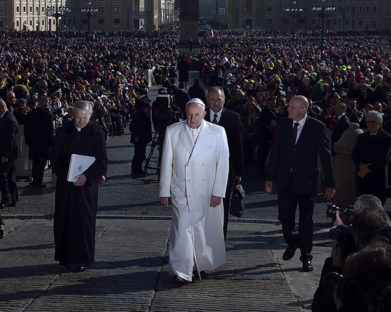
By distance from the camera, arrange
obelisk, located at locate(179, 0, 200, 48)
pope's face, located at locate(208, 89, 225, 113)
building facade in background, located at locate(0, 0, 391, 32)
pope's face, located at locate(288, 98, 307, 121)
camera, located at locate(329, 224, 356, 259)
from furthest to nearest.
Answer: building facade in background, located at locate(0, 0, 391, 32)
obelisk, located at locate(179, 0, 200, 48)
pope's face, located at locate(208, 89, 225, 113)
pope's face, located at locate(288, 98, 307, 121)
camera, located at locate(329, 224, 356, 259)

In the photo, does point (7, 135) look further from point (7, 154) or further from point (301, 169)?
point (301, 169)

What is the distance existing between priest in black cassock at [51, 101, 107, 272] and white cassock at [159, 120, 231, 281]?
0.80 meters

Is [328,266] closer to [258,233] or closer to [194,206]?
[194,206]

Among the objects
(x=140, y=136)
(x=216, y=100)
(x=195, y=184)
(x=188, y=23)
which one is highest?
(x=188, y=23)

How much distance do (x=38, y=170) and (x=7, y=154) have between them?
2418 millimetres

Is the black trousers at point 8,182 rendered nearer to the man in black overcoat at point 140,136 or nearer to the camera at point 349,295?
the man in black overcoat at point 140,136

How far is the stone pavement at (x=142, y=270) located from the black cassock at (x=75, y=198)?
20 centimetres

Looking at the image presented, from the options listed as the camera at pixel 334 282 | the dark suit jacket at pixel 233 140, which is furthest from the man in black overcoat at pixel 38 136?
the camera at pixel 334 282

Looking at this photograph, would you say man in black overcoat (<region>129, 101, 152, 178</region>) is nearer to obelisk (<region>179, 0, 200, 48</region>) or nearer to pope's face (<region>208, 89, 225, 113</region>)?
→ pope's face (<region>208, 89, 225, 113</region>)

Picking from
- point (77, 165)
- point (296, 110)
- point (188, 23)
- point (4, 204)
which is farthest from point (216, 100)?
point (188, 23)

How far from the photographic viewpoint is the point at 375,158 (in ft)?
29.7

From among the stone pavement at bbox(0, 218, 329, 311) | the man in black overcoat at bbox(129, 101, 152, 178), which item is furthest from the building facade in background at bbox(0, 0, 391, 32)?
the stone pavement at bbox(0, 218, 329, 311)

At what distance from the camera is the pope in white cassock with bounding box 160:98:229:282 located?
723cm

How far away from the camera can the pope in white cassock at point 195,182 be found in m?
7.23
